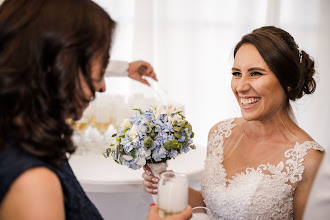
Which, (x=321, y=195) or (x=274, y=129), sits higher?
(x=321, y=195)

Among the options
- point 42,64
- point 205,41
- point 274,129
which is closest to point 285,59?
point 274,129

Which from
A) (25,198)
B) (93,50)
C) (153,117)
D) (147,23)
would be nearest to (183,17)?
(147,23)

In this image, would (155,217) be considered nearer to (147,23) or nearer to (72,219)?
(72,219)

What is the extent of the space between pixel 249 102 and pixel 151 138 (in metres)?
0.66

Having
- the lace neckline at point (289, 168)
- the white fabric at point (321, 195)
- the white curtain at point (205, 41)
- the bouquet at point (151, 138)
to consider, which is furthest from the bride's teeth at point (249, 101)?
the white curtain at point (205, 41)

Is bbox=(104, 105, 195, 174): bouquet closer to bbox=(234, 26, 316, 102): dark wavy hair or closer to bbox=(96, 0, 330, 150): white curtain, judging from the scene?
bbox=(234, 26, 316, 102): dark wavy hair

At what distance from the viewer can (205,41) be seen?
465 centimetres

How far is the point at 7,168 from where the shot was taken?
0.92 meters

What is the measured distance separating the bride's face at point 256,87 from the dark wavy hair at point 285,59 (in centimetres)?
3

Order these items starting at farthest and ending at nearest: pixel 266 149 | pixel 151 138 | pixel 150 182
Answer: pixel 266 149
pixel 150 182
pixel 151 138

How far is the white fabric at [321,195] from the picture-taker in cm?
88

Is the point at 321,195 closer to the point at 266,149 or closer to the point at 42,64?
the point at 42,64

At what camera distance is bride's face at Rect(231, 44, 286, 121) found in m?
1.80

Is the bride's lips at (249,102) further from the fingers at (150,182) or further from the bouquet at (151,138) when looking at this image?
the fingers at (150,182)
